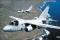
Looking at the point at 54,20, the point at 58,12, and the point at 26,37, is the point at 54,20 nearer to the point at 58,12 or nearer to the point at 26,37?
the point at 58,12

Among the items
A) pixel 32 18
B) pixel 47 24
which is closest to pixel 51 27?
pixel 47 24

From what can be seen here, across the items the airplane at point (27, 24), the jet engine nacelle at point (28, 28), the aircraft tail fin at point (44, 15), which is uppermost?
the aircraft tail fin at point (44, 15)

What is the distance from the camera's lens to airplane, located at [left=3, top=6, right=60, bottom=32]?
195cm

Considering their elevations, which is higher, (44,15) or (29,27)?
(44,15)

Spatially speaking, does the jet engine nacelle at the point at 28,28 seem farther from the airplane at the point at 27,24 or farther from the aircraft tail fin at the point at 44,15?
the aircraft tail fin at the point at 44,15

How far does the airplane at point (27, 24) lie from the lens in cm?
195

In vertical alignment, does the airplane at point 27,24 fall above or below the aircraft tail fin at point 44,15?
below

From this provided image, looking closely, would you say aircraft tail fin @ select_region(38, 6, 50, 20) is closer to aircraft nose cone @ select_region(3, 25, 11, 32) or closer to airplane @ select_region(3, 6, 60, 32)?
airplane @ select_region(3, 6, 60, 32)

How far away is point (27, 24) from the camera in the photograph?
1.96 meters

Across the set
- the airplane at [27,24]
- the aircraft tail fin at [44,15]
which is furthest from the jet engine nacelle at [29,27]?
the aircraft tail fin at [44,15]

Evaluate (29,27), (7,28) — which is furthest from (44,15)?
(7,28)

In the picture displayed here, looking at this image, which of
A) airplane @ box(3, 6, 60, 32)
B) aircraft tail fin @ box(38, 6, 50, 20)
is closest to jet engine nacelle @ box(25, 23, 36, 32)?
airplane @ box(3, 6, 60, 32)

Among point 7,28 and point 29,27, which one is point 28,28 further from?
point 7,28

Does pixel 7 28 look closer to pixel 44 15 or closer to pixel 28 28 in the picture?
pixel 28 28
